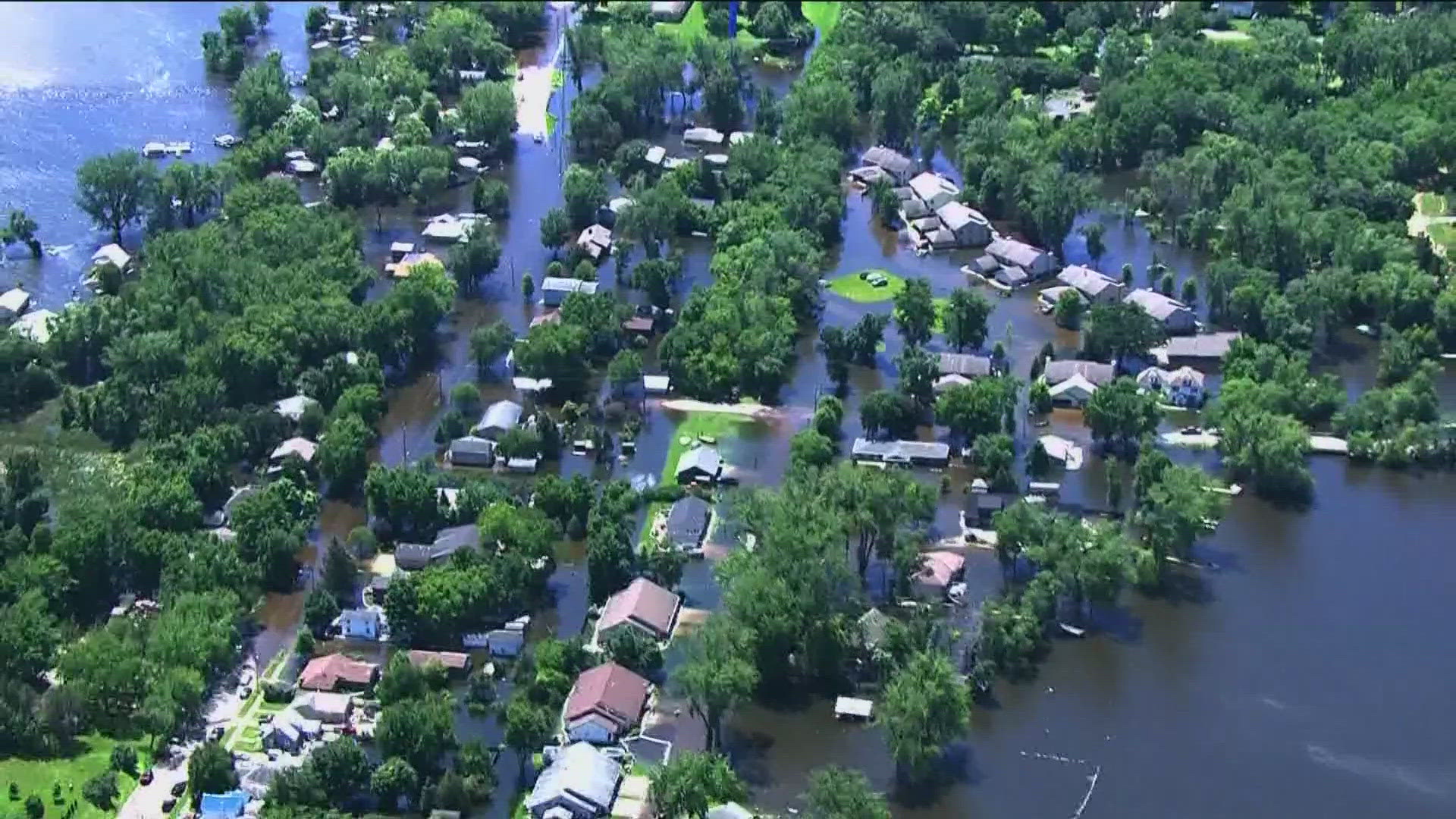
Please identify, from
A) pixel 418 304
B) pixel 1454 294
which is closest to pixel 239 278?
pixel 418 304

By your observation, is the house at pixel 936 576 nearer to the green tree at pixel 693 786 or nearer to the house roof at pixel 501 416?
the green tree at pixel 693 786

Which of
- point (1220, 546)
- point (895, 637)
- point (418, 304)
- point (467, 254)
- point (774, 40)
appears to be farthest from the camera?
point (774, 40)

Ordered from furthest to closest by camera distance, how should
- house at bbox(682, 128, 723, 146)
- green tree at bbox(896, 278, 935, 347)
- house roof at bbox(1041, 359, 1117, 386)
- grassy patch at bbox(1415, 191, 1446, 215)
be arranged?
1. house at bbox(682, 128, 723, 146)
2. grassy patch at bbox(1415, 191, 1446, 215)
3. green tree at bbox(896, 278, 935, 347)
4. house roof at bbox(1041, 359, 1117, 386)

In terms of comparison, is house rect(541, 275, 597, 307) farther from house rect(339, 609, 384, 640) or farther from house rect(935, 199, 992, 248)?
house rect(339, 609, 384, 640)

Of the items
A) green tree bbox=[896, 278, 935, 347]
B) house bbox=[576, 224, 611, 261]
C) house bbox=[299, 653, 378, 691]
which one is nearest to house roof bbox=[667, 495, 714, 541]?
house bbox=[299, 653, 378, 691]

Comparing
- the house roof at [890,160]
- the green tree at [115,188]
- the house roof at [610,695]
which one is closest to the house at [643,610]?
the house roof at [610,695]

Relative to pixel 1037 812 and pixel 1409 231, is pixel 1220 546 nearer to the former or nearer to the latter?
pixel 1037 812
